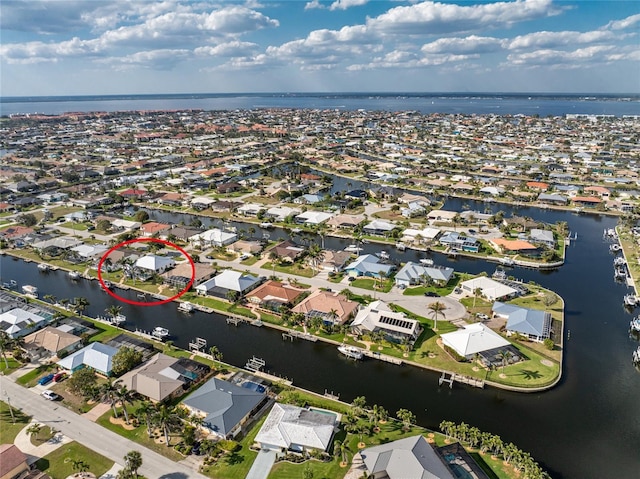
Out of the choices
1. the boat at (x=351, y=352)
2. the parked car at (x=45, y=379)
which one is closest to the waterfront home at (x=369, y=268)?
the boat at (x=351, y=352)

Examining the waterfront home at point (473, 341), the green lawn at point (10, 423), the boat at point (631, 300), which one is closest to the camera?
the green lawn at point (10, 423)

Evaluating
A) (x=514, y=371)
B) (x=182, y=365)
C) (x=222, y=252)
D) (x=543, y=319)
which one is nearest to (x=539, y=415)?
(x=514, y=371)

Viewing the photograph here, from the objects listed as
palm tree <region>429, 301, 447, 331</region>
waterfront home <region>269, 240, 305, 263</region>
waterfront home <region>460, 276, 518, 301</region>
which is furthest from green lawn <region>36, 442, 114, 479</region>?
waterfront home <region>460, 276, 518, 301</region>

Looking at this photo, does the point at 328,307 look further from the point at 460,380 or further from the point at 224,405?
the point at 224,405

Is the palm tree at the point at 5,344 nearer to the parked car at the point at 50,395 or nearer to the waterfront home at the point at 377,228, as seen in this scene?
the parked car at the point at 50,395

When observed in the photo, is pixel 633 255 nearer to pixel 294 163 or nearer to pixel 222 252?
pixel 222 252

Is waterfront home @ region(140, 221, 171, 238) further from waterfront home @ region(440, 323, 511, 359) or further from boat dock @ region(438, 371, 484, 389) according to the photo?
boat dock @ region(438, 371, 484, 389)
